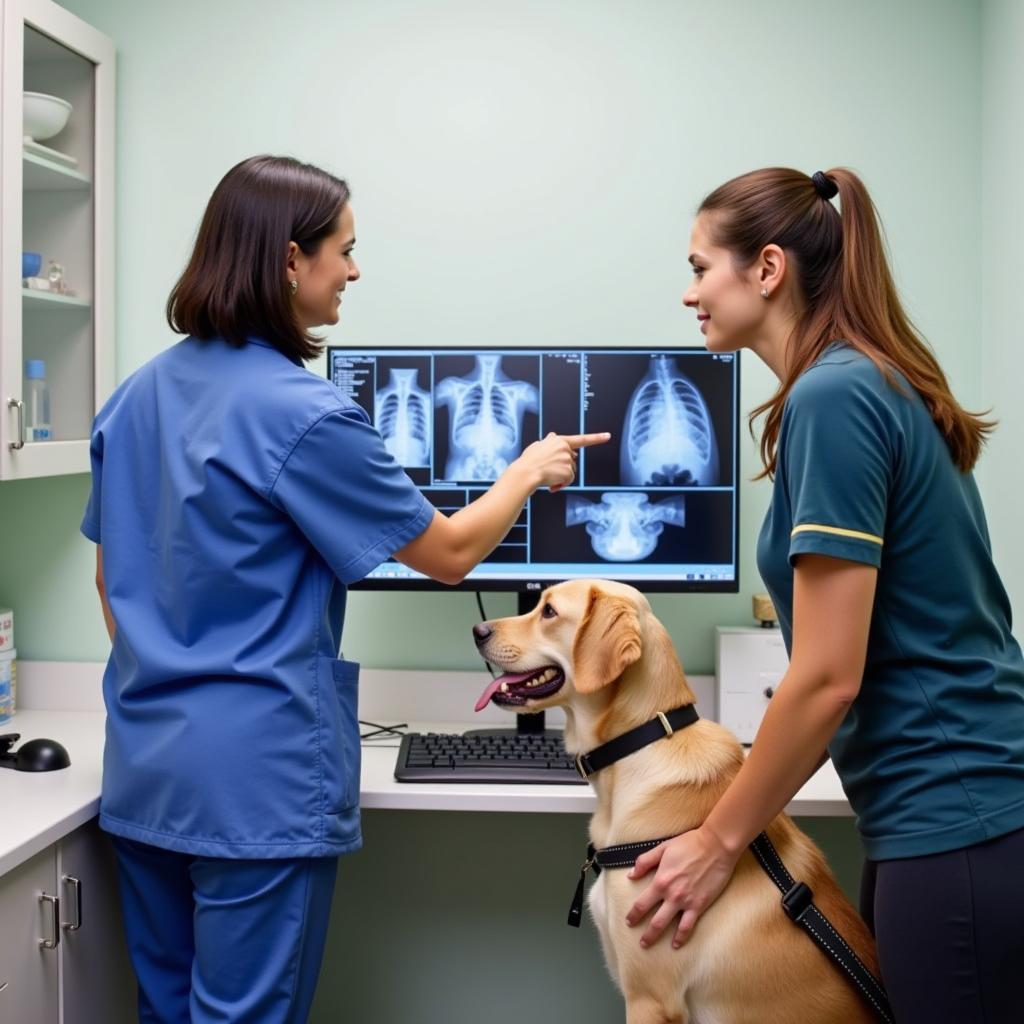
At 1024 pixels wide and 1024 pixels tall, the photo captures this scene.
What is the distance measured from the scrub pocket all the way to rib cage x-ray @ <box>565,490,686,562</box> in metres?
0.71

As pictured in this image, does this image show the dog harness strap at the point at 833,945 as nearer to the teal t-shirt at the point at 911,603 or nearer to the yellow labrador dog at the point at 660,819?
the yellow labrador dog at the point at 660,819

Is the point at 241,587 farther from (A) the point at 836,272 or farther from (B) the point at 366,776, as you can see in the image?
(A) the point at 836,272

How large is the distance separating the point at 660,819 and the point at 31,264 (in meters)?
1.49

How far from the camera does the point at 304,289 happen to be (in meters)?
1.51

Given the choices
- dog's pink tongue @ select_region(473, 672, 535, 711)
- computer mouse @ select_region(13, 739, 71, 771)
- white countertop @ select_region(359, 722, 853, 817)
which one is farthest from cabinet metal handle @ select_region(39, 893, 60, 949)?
dog's pink tongue @ select_region(473, 672, 535, 711)

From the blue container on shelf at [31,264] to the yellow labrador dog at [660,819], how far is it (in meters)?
1.11

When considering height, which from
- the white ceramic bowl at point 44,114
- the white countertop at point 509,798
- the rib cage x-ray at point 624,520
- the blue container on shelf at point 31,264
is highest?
the white ceramic bowl at point 44,114

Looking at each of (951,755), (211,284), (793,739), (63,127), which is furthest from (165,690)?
(63,127)

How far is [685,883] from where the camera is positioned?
1303mm

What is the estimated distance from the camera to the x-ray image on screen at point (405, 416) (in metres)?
2.11

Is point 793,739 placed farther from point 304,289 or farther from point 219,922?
point 304,289

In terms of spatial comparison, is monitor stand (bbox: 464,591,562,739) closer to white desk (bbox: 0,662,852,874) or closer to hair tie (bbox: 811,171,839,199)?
white desk (bbox: 0,662,852,874)

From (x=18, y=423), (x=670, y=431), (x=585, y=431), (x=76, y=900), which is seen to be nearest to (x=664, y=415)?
(x=670, y=431)

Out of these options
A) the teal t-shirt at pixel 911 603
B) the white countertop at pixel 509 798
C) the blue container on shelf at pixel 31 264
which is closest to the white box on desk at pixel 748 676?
the white countertop at pixel 509 798
